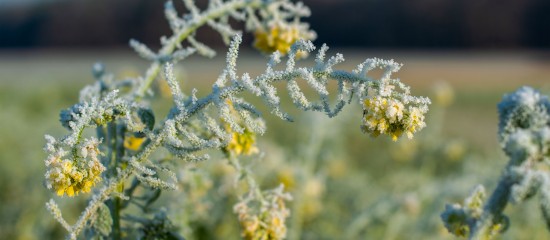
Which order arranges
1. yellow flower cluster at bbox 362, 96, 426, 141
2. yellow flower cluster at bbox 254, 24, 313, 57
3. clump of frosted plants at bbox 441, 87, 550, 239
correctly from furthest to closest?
yellow flower cluster at bbox 254, 24, 313, 57 < yellow flower cluster at bbox 362, 96, 426, 141 < clump of frosted plants at bbox 441, 87, 550, 239

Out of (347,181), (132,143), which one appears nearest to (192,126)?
(132,143)

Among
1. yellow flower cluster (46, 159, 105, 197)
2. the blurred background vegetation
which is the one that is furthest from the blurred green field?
yellow flower cluster (46, 159, 105, 197)

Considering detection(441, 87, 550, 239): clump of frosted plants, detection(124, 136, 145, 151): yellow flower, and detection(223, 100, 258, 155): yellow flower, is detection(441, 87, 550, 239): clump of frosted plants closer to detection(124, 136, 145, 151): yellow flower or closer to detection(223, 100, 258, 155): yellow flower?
detection(223, 100, 258, 155): yellow flower

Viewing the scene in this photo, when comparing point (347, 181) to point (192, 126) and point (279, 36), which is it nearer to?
point (279, 36)

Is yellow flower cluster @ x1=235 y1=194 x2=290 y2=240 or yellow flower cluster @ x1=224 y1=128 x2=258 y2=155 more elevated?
yellow flower cluster @ x1=224 y1=128 x2=258 y2=155

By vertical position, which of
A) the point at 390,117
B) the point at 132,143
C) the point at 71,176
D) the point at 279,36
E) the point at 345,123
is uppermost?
the point at 345,123

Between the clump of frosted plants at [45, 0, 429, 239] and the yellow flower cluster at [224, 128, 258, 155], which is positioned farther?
the yellow flower cluster at [224, 128, 258, 155]
